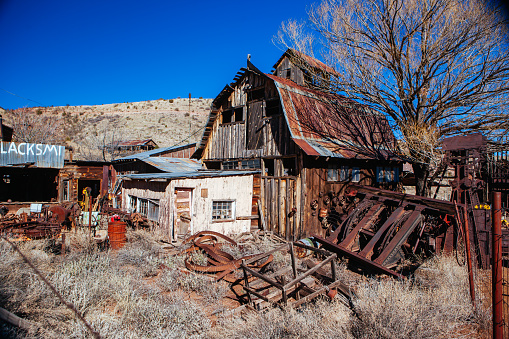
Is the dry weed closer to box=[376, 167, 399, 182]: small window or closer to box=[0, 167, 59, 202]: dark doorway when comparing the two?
box=[376, 167, 399, 182]: small window

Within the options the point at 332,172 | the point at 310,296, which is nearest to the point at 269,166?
the point at 332,172

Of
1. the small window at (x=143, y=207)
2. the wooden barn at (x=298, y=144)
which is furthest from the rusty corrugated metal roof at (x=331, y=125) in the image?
the small window at (x=143, y=207)

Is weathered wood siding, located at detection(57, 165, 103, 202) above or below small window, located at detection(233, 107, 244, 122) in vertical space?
below

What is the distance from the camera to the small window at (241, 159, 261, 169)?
13497mm

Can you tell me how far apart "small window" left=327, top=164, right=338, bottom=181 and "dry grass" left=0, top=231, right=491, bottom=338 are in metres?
5.84

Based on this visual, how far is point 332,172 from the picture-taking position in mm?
12695

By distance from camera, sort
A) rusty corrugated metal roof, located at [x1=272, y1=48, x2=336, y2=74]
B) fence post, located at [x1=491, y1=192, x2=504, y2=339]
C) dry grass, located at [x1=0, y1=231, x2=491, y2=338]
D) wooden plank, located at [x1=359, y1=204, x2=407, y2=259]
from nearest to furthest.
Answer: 1. fence post, located at [x1=491, y1=192, x2=504, y2=339]
2. dry grass, located at [x1=0, y1=231, x2=491, y2=338]
3. wooden plank, located at [x1=359, y1=204, x2=407, y2=259]
4. rusty corrugated metal roof, located at [x1=272, y1=48, x2=336, y2=74]

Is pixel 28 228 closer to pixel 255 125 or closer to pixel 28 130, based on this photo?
pixel 255 125

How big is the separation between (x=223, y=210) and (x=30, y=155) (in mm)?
13929

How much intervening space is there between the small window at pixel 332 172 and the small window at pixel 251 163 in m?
3.08

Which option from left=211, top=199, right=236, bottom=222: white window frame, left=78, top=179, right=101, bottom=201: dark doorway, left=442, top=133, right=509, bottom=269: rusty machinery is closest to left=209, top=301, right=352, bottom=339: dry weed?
left=442, top=133, right=509, bottom=269: rusty machinery

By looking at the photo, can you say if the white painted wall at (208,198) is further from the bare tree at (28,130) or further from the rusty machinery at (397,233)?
the bare tree at (28,130)

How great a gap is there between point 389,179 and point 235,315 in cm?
1230

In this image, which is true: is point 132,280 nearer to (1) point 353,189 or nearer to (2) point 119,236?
(2) point 119,236
